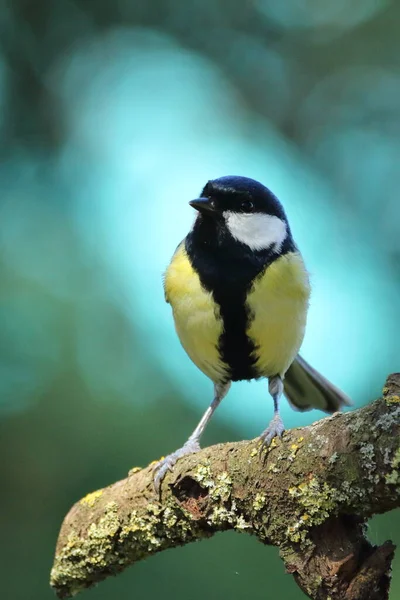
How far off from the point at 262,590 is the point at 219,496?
57.0 inches

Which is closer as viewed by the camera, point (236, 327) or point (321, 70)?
point (236, 327)

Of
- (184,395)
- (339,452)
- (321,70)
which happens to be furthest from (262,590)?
(321,70)

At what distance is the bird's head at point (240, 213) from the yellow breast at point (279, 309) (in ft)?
0.30

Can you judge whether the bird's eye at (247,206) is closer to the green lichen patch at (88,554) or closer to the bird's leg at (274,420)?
the bird's leg at (274,420)

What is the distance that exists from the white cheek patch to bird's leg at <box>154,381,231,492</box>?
569 millimetres

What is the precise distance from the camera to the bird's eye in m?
2.38

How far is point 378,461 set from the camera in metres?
1.34

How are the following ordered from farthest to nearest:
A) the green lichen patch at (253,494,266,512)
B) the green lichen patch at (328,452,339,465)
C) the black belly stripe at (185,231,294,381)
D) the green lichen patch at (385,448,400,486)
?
the black belly stripe at (185,231,294,381), the green lichen patch at (253,494,266,512), the green lichen patch at (328,452,339,465), the green lichen patch at (385,448,400,486)

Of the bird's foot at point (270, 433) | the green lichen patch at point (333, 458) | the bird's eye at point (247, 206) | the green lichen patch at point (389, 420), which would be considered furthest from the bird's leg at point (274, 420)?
the bird's eye at point (247, 206)

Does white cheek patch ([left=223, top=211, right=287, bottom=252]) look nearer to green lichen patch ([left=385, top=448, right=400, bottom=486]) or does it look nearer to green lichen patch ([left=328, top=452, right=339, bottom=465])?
green lichen patch ([left=328, top=452, right=339, bottom=465])

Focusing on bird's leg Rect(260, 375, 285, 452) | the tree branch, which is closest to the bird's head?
bird's leg Rect(260, 375, 285, 452)

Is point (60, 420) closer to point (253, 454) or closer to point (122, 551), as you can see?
point (122, 551)

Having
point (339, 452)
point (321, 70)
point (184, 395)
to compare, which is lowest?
point (184, 395)

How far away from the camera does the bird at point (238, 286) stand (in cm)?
226
